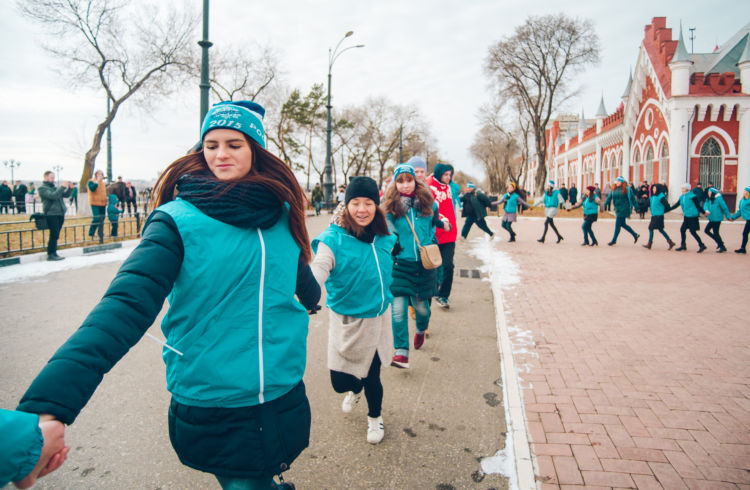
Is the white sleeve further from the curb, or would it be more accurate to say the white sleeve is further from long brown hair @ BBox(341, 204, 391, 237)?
the curb

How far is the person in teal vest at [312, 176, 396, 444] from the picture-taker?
3.09 m

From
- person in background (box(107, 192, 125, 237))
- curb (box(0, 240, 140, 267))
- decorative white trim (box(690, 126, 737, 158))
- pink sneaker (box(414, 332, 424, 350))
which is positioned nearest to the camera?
pink sneaker (box(414, 332, 424, 350))

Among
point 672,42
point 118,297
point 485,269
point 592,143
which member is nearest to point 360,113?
point 592,143

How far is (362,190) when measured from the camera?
10.7 ft

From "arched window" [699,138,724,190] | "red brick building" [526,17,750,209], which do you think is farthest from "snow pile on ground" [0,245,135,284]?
"arched window" [699,138,724,190]

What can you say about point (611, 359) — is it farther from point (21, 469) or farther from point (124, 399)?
point (21, 469)

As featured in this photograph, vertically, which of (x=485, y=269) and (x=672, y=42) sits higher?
(x=672, y=42)

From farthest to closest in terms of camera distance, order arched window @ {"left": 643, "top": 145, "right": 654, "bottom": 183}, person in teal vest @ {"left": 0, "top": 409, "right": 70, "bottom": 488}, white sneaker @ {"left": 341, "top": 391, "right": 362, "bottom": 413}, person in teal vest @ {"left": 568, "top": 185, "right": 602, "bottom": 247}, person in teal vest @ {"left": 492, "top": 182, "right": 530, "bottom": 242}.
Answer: arched window @ {"left": 643, "top": 145, "right": 654, "bottom": 183}, person in teal vest @ {"left": 492, "top": 182, "right": 530, "bottom": 242}, person in teal vest @ {"left": 568, "top": 185, "right": 602, "bottom": 247}, white sneaker @ {"left": 341, "top": 391, "right": 362, "bottom": 413}, person in teal vest @ {"left": 0, "top": 409, "right": 70, "bottom": 488}

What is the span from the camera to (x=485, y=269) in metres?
10.1

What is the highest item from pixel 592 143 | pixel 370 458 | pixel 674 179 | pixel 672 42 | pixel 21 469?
pixel 672 42

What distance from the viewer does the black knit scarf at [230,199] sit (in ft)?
5.13

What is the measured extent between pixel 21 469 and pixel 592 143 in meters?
52.1

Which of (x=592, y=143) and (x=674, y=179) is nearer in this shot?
(x=674, y=179)

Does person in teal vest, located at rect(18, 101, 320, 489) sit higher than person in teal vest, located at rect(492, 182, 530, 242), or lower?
lower
